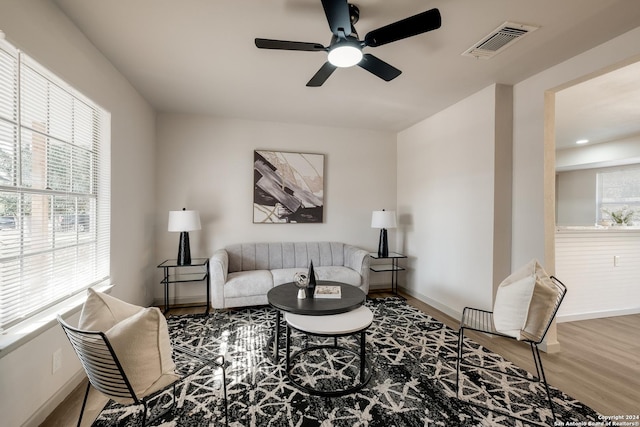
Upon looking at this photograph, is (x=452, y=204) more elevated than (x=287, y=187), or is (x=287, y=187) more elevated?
(x=287, y=187)

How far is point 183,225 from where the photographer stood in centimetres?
348

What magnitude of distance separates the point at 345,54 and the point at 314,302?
74.1 inches

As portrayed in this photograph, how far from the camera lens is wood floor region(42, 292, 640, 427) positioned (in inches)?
74.6

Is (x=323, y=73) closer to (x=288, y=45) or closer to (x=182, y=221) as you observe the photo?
(x=288, y=45)

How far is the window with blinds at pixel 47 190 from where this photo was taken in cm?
159

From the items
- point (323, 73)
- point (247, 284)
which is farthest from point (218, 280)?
point (323, 73)

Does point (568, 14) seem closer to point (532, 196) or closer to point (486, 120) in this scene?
point (486, 120)

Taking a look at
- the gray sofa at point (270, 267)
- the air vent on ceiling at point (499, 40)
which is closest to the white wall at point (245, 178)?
the gray sofa at point (270, 267)

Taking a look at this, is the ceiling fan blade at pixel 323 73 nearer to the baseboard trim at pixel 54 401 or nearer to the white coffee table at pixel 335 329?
the white coffee table at pixel 335 329

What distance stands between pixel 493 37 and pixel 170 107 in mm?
3697

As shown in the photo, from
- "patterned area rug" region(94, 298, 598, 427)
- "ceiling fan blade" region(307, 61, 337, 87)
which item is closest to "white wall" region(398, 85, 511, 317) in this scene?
"patterned area rug" region(94, 298, 598, 427)

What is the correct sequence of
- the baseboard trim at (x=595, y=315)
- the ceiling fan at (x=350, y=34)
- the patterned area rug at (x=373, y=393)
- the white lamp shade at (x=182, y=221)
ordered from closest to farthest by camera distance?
the ceiling fan at (x=350, y=34)
the patterned area rug at (x=373, y=393)
the baseboard trim at (x=595, y=315)
the white lamp shade at (x=182, y=221)

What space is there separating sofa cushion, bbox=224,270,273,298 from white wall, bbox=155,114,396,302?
82cm

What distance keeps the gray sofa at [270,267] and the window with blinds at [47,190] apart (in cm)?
123
